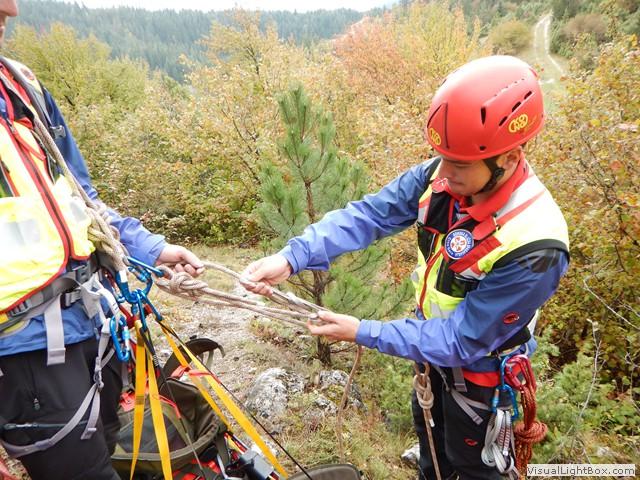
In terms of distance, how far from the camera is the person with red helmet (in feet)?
4.99

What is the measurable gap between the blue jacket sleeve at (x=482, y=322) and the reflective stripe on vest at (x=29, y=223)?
118 cm

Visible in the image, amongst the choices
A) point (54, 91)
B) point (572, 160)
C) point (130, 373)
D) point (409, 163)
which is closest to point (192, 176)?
point (409, 163)

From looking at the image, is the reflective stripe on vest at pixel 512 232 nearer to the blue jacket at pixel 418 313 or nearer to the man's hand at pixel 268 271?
the blue jacket at pixel 418 313

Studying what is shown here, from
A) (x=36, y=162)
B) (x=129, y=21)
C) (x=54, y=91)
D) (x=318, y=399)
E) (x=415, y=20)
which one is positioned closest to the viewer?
(x=36, y=162)

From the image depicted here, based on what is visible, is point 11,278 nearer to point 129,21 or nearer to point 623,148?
point 623,148

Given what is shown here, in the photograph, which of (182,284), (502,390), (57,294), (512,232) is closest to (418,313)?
(502,390)

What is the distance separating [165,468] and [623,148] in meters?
5.04

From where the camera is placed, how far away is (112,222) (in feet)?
6.27

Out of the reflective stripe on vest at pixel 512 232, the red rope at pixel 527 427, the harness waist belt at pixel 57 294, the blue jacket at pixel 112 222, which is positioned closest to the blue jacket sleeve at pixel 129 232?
the blue jacket at pixel 112 222

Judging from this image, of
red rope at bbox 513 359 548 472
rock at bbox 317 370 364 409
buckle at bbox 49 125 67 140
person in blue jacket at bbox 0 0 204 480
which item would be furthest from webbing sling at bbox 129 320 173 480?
rock at bbox 317 370 364 409

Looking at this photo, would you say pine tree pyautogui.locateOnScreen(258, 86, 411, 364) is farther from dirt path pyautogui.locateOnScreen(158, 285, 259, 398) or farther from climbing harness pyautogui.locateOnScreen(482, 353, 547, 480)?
climbing harness pyautogui.locateOnScreen(482, 353, 547, 480)

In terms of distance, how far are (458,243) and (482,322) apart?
33 centimetres

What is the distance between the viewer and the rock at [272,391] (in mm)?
3299

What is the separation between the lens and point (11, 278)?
4.11 feet
